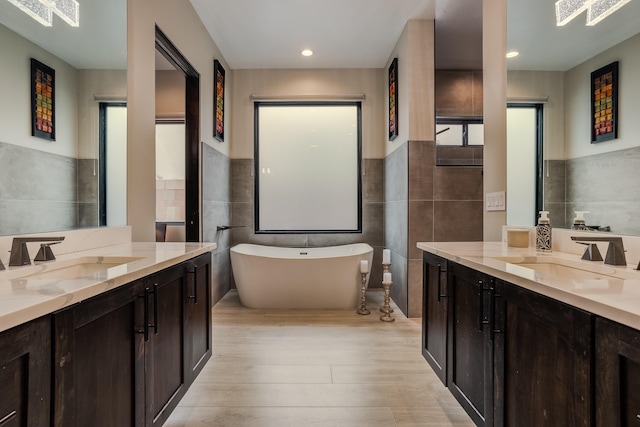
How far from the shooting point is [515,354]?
111 centimetres

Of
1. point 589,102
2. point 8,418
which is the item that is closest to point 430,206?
point 589,102

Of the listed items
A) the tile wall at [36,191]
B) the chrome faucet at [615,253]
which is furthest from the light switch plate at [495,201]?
the tile wall at [36,191]

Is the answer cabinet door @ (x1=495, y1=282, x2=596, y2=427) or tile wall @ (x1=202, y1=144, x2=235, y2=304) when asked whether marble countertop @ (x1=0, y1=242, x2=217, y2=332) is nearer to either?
cabinet door @ (x1=495, y1=282, x2=596, y2=427)

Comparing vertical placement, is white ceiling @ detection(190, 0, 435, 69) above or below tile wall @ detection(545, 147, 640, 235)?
above

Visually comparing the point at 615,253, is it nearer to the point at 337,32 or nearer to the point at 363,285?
the point at 363,285

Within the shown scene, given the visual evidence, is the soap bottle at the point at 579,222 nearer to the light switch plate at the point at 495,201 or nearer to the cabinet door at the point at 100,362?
the light switch plate at the point at 495,201

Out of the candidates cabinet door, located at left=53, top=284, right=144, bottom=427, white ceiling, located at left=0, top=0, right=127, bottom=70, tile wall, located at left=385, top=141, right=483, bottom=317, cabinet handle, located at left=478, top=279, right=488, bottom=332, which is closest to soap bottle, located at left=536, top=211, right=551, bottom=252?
cabinet handle, located at left=478, top=279, right=488, bottom=332

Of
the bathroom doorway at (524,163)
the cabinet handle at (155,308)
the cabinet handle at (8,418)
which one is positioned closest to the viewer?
the cabinet handle at (8,418)

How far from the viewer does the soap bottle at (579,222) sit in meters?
1.48

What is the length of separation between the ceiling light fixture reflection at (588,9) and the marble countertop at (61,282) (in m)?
2.06

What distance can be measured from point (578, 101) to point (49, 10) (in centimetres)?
234

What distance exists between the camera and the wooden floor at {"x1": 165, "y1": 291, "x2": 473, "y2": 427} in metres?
1.66

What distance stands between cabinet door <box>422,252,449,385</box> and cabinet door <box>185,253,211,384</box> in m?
1.32

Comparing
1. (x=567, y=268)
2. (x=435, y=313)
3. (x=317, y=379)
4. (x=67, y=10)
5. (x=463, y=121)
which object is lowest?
(x=317, y=379)
